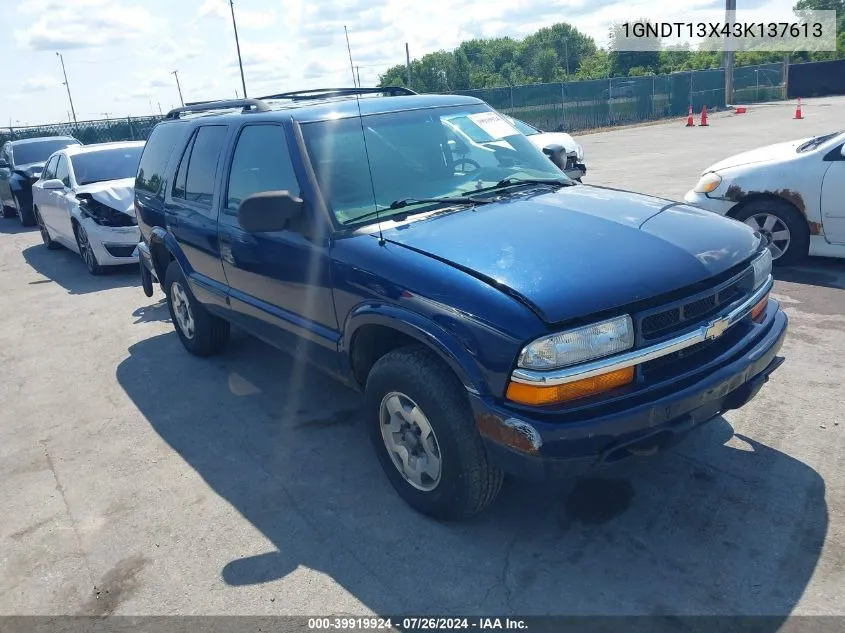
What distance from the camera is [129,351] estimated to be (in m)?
6.29

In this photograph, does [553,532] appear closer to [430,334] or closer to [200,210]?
[430,334]

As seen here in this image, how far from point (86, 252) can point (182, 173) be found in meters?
4.99

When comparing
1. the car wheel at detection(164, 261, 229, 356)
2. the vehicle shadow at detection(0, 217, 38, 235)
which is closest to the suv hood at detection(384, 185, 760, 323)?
the car wheel at detection(164, 261, 229, 356)

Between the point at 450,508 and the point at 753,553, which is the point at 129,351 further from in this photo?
the point at 753,553

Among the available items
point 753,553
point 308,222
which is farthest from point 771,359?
point 308,222

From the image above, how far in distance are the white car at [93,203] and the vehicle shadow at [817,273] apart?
6899 millimetres

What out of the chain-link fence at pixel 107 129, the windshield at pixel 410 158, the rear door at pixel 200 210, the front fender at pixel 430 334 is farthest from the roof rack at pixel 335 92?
the chain-link fence at pixel 107 129

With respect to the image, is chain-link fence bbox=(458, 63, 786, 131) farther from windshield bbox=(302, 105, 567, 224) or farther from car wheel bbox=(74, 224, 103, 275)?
windshield bbox=(302, 105, 567, 224)

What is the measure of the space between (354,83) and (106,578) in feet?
12.1

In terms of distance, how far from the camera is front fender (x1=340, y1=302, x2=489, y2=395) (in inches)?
111

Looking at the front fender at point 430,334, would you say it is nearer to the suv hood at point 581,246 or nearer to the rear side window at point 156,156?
the suv hood at point 581,246

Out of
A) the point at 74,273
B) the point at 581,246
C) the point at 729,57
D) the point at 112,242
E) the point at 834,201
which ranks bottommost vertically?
the point at 74,273

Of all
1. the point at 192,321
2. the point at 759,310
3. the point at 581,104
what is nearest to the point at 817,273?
the point at 759,310

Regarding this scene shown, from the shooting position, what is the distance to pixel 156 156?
596 centimetres
